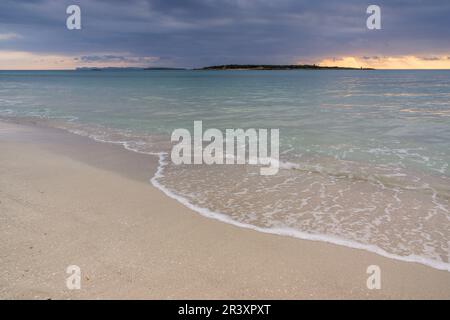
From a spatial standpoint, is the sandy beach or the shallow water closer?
the sandy beach

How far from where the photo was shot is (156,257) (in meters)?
4.45

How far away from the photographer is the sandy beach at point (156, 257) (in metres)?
3.80

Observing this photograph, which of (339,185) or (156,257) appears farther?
(339,185)

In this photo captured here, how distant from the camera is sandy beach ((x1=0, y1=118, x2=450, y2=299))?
3805mm

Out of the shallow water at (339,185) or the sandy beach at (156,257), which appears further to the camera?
the shallow water at (339,185)

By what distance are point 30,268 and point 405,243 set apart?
199 inches

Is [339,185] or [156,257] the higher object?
[339,185]

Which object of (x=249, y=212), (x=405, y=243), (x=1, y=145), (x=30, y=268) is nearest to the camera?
(x=30, y=268)
